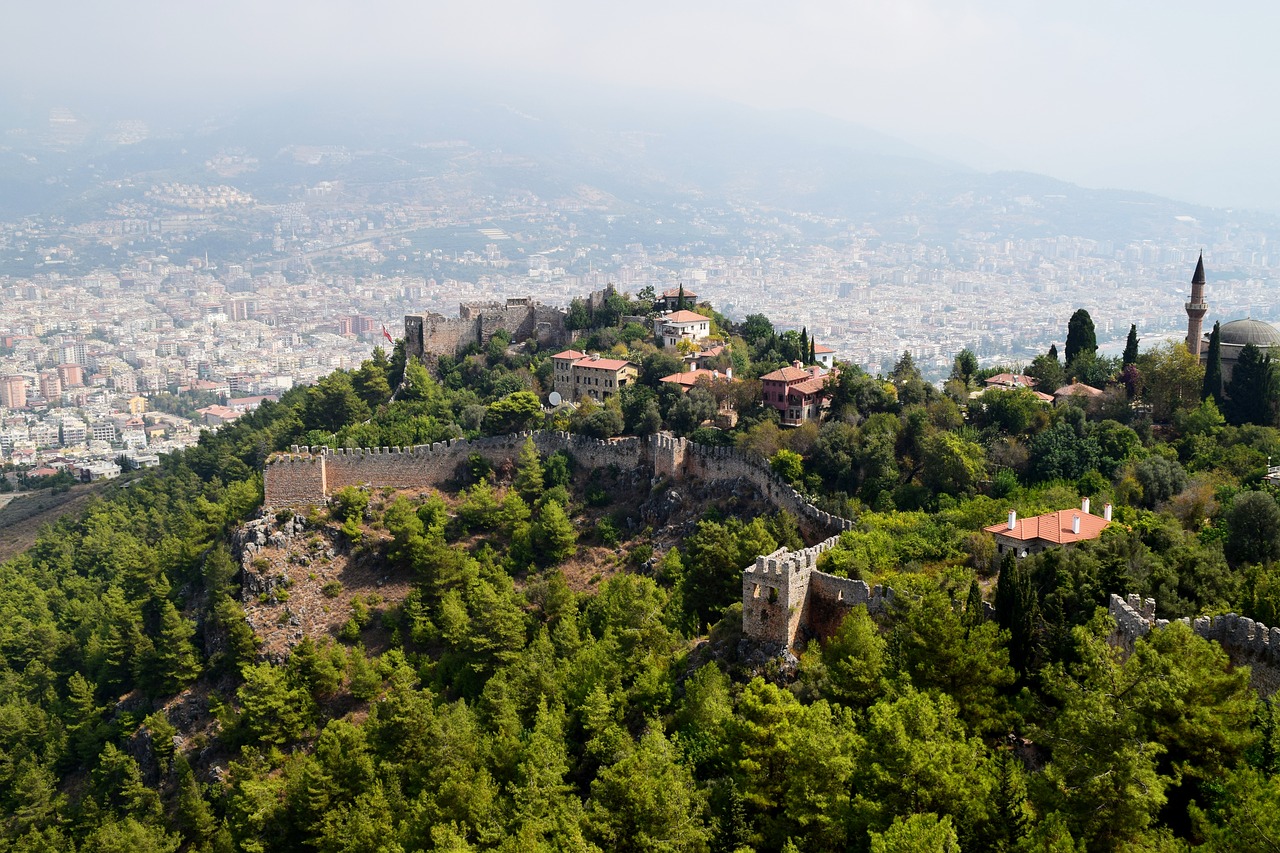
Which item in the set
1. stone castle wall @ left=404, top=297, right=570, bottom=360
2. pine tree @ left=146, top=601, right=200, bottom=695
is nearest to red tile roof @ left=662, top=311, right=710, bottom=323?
stone castle wall @ left=404, top=297, right=570, bottom=360

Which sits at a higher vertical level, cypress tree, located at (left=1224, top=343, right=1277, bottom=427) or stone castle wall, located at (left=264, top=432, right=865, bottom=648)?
cypress tree, located at (left=1224, top=343, right=1277, bottom=427)

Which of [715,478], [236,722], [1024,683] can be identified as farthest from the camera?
[715,478]

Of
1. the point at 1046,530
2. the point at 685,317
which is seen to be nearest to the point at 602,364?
the point at 685,317

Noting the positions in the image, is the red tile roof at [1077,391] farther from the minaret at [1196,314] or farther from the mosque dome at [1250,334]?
the mosque dome at [1250,334]

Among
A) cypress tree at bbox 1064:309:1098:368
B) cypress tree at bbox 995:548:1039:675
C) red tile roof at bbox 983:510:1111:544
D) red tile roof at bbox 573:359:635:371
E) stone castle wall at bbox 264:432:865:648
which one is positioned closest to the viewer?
cypress tree at bbox 995:548:1039:675

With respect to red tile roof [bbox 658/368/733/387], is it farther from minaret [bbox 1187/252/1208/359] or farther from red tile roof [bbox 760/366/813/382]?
minaret [bbox 1187/252/1208/359]

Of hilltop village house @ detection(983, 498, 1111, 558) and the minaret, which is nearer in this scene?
hilltop village house @ detection(983, 498, 1111, 558)

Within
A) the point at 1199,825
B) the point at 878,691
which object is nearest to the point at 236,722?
the point at 878,691

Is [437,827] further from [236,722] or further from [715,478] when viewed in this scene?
[715,478]
